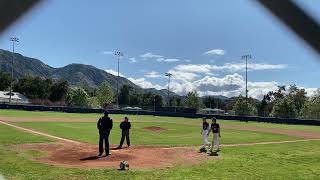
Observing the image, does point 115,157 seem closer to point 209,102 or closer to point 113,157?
point 113,157

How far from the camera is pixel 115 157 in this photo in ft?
65.3

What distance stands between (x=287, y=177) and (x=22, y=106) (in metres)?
68.1

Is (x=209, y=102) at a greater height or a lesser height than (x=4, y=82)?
lesser

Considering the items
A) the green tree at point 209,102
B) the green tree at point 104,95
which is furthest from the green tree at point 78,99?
the green tree at point 209,102

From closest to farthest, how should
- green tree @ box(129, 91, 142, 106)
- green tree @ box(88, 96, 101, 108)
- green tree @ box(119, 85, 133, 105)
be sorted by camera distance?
green tree @ box(88, 96, 101, 108) < green tree @ box(129, 91, 142, 106) < green tree @ box(119, 85, 133, 105)

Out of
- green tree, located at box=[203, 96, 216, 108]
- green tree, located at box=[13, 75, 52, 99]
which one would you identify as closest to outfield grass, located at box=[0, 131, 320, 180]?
green tree, located at box=[13, 75, 52, 99]

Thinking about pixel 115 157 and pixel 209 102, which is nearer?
pixel 115 157

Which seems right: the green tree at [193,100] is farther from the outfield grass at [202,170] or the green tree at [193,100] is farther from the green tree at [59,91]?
the outfield grass at [202,170]

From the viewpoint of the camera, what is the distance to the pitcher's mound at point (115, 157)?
58.4ft

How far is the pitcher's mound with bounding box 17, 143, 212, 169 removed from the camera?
17812 mm

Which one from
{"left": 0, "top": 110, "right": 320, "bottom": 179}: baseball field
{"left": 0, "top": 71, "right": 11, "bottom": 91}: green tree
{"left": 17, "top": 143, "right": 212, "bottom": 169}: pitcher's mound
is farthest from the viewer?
{"left": 0, "top": 71, "right": 11, "bottom": 91}: green tree

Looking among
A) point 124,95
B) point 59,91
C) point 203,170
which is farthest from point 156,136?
point 124,95

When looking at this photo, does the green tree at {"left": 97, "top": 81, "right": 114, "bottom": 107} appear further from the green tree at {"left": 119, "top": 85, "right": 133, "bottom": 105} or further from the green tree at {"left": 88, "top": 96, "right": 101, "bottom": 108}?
the green tree at {"left": 119, "top": 85, "right": 133, "bottom": 105}

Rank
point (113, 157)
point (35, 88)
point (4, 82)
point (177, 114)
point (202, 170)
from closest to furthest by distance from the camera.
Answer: point (202, 170) < point (113, 157) < point (177, 114) < point (35, 88) < point (4, 82)
